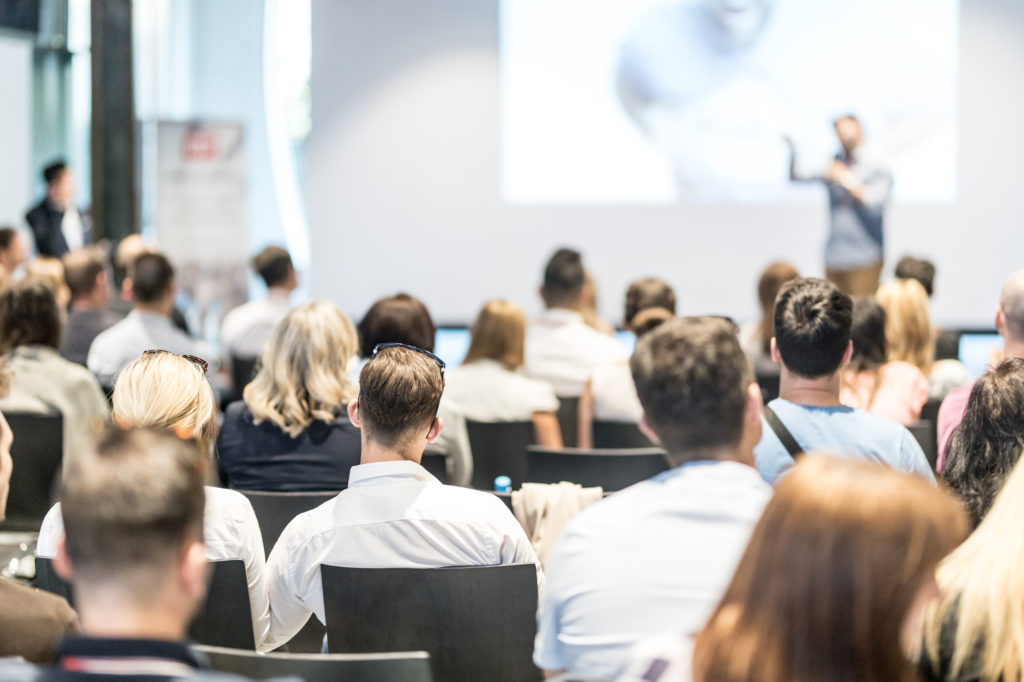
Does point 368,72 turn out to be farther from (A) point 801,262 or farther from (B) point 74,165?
(A) point 801,262

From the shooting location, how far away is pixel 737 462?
1.72 meters

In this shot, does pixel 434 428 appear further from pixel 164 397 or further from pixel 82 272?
pixel 82 272

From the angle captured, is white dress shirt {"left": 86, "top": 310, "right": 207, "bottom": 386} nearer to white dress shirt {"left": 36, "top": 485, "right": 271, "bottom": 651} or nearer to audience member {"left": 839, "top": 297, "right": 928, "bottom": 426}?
white dress shirt {"left": 36, "top": 485, "right": 271, "bottom": 651}

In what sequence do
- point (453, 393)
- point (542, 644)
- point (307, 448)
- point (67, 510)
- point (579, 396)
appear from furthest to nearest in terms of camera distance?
point (579, 396) < point (453, 393) < point (307, 448) < point (542, 644) < point (67, 510)

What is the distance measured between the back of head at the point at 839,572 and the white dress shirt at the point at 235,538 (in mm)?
1337

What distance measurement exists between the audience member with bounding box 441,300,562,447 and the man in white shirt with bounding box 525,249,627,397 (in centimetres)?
80

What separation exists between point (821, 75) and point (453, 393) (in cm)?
554

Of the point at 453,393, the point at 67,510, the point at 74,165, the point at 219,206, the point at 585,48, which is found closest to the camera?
the point at 67,510

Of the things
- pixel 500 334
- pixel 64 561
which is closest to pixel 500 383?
pixel 500 334

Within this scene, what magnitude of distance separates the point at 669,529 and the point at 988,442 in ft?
3.21

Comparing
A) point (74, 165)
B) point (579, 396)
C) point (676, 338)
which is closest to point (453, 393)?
point (579, 396)

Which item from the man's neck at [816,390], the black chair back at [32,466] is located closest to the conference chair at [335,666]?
the man's neck at [816,390]

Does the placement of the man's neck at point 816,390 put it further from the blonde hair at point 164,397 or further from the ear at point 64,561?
the ear at point 64,561

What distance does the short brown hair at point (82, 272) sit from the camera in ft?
16.9
